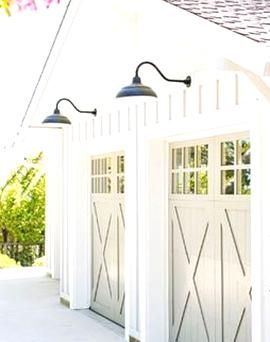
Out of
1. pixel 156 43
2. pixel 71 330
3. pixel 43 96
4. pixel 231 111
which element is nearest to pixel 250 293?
pixel 231 111

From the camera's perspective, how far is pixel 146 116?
7.54 metres

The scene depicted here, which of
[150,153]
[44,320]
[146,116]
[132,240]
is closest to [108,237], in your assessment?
[44,320]

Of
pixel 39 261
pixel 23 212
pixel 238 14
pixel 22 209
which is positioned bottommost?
pixel 39 261

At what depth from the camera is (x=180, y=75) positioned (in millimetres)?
6641

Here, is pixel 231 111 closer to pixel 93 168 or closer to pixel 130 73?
pixel 130 73

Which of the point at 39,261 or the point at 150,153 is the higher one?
the point at 150,153

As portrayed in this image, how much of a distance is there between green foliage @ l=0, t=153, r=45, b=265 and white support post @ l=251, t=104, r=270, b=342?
1630 cm

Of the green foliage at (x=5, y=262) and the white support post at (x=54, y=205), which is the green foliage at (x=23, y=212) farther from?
the white support post at (x=54, y=205)

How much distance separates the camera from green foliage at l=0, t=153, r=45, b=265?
69.5ft

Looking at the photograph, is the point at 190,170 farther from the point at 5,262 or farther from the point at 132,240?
the point at 5,262

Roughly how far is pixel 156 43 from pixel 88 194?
4112 mm

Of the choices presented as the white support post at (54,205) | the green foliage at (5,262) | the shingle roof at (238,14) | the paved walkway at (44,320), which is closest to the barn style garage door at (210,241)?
the shingle roof at (238,14)

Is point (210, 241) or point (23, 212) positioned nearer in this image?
point (210, 241)

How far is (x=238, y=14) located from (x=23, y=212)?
17456 millimetres
